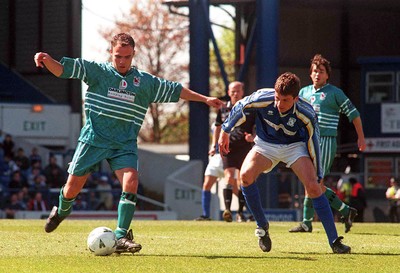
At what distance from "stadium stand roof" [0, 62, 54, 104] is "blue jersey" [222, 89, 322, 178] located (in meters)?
27.9

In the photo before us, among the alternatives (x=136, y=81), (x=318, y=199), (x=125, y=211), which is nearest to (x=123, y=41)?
(x=136, y=81)

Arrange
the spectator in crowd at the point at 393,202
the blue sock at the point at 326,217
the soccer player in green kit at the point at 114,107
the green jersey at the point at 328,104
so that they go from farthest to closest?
1. the spectator in crowd at the point at 393,202
2. the green jersey at the point at 328,104
3. the blue sock at the point at 326,217
4. the soccer player in green kit at the point at 114,107

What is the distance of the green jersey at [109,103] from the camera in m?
11.5

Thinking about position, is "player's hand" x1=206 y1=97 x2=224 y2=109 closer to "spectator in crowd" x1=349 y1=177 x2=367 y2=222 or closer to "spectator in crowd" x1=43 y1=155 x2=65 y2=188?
"spectator in crowd" x1=43 y1=155 x2=65 y2=188

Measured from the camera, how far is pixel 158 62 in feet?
214

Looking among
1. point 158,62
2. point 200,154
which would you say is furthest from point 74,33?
point 158,62

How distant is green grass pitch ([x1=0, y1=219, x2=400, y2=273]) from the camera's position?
991cm

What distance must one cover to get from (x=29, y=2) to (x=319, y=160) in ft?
107

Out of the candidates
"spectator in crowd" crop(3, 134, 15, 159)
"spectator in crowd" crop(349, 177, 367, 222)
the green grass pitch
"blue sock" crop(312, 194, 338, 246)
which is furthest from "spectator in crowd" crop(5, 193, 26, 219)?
"blue sock" crop(312, 194, 338, 246)

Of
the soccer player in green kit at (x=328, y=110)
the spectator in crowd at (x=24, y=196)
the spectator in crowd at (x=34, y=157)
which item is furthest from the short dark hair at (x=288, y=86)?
the spectator in crowd at (x=34, y=157)

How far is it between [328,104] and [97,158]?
4.66 metres

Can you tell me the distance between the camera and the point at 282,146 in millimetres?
11750

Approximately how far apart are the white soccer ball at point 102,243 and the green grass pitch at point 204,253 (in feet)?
0.26

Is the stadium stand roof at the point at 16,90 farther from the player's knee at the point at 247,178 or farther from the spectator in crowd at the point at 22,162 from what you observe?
the player's knee at the point at 247,178
